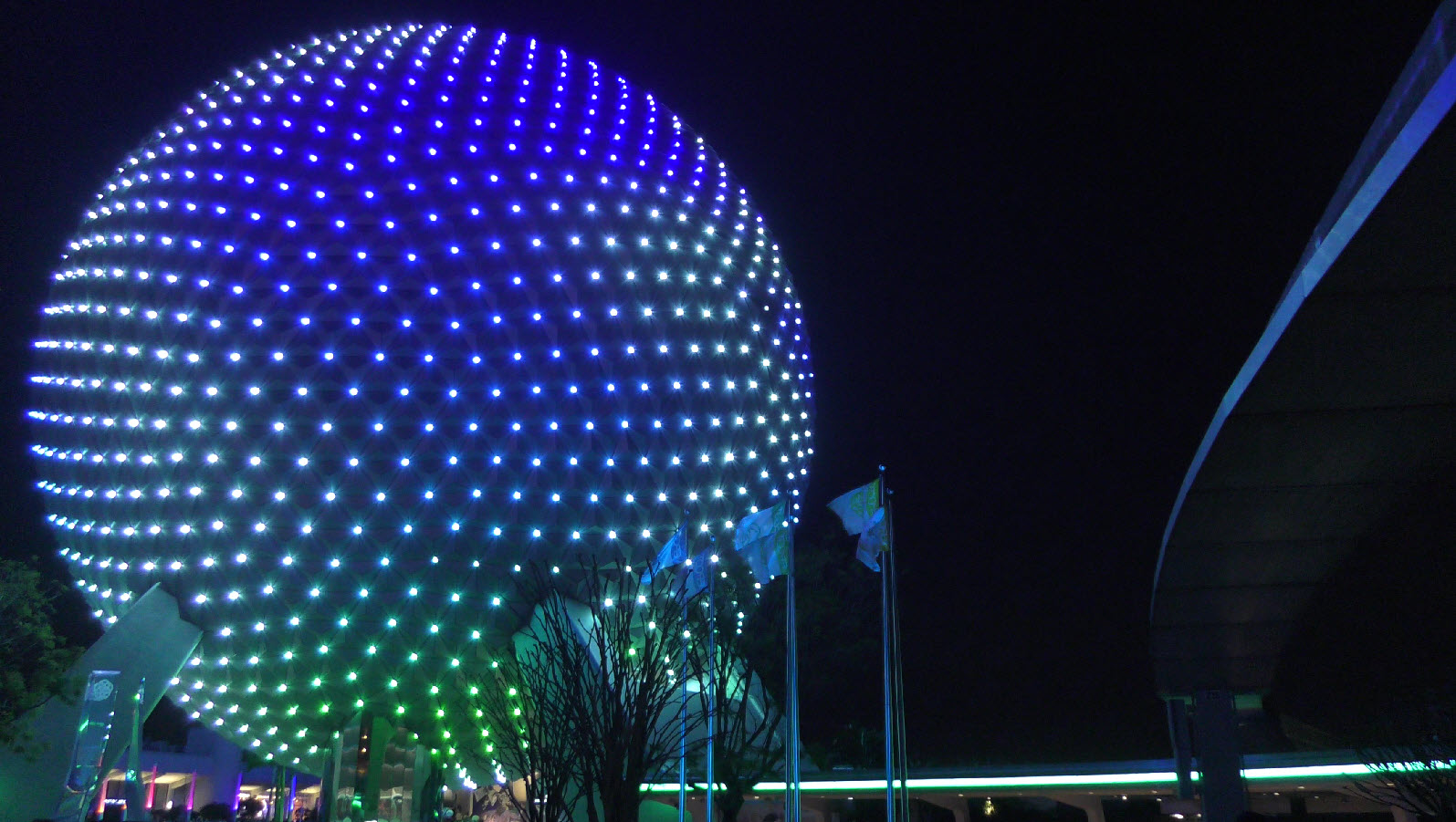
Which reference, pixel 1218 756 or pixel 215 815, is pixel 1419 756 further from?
pixel 215 815

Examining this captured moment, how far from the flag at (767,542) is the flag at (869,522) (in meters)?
0.97

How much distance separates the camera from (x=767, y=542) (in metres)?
15.5

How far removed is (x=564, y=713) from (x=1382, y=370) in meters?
A: 9.06

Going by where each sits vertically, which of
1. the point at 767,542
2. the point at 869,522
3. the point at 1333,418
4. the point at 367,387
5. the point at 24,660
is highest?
the point at 367,387

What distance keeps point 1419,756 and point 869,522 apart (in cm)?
695

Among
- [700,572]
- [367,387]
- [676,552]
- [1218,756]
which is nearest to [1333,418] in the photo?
[1218,756]

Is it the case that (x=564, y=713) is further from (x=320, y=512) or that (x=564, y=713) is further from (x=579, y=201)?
(x=579, y=201)

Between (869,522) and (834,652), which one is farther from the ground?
(869,522)

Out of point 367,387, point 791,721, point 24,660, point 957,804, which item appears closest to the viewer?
point 791,721

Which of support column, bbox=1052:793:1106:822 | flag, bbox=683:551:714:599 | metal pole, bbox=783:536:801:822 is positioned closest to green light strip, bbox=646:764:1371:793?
support column, bbox=1052:793:1106:822

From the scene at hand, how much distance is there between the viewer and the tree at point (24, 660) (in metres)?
18.8


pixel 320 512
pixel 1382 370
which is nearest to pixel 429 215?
pixel 320 512

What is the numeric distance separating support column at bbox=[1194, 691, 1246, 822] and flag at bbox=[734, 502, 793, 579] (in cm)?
751

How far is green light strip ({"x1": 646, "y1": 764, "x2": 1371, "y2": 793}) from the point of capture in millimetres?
16125
